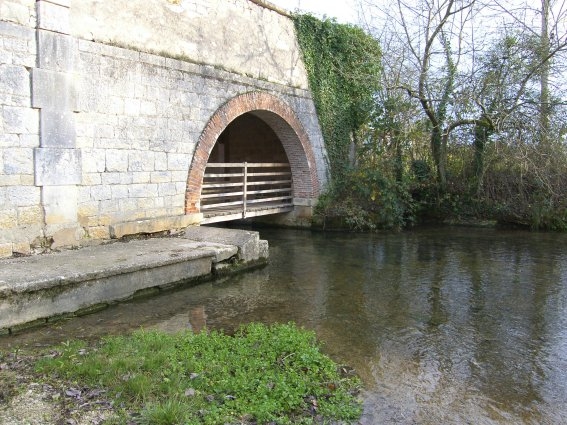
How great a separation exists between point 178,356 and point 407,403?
5.67ft

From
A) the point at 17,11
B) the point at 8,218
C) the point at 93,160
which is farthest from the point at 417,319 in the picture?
the point at 17,11

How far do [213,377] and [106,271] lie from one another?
2441mm

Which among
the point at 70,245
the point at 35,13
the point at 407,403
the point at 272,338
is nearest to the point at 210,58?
the point at 35,13

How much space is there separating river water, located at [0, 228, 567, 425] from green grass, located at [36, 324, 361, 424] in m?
0.31

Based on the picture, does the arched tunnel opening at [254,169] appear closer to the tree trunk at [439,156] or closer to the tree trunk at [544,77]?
the tree trunk at [439,156]

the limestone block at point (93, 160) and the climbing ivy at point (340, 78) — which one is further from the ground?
the climbing ivy at point (340, 78)

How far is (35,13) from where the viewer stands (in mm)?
6141

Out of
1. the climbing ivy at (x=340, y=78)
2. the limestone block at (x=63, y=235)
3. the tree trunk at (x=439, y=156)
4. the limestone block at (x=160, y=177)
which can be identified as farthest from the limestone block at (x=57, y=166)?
the tree trunk at (x=439, y=156)

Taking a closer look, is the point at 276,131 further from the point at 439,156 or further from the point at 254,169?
the point at 439,156

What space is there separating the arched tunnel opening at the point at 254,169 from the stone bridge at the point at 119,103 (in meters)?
1.62

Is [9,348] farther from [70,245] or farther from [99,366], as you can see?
[70,245]

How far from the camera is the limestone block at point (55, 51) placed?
6.18 meters

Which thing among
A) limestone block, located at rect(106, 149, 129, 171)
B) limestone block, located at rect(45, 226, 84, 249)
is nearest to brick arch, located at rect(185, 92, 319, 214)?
limestone block, located at rect(106, 149, 129, 171)

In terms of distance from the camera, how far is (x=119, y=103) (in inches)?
287
